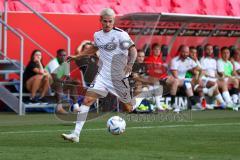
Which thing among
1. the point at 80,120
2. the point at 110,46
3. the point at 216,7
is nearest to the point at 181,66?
the point at 216,7

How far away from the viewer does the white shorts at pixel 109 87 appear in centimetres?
1294

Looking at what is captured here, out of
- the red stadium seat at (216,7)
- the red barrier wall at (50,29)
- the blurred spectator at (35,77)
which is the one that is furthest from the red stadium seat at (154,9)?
the blurred spectator at (35,77)

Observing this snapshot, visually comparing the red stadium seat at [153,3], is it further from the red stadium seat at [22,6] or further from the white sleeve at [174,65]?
the red stadium seat at [22,6]

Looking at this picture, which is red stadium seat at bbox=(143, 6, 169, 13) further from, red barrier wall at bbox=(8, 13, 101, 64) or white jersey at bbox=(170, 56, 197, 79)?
white jersey at bbox=(170, 56, 197, 79)

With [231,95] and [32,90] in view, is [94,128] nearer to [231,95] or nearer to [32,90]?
[32,90]

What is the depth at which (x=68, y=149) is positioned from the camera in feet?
35.9

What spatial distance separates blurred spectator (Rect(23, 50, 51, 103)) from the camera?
1995 centimetres

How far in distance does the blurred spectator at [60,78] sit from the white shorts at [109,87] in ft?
20.4

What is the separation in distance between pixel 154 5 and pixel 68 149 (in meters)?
14.8

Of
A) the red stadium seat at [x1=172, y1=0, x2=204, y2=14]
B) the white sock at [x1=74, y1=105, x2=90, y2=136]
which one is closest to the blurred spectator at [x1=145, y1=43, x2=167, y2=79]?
the red stadium seat at [x1=172, y1=0, x2=204, y2=14]

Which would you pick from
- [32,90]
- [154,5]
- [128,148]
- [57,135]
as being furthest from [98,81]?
[154,5]

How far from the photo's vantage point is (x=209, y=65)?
23250 millimetres

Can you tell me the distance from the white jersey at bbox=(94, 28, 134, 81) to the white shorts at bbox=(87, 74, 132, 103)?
0.26 feet

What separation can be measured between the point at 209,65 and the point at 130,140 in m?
11.1
